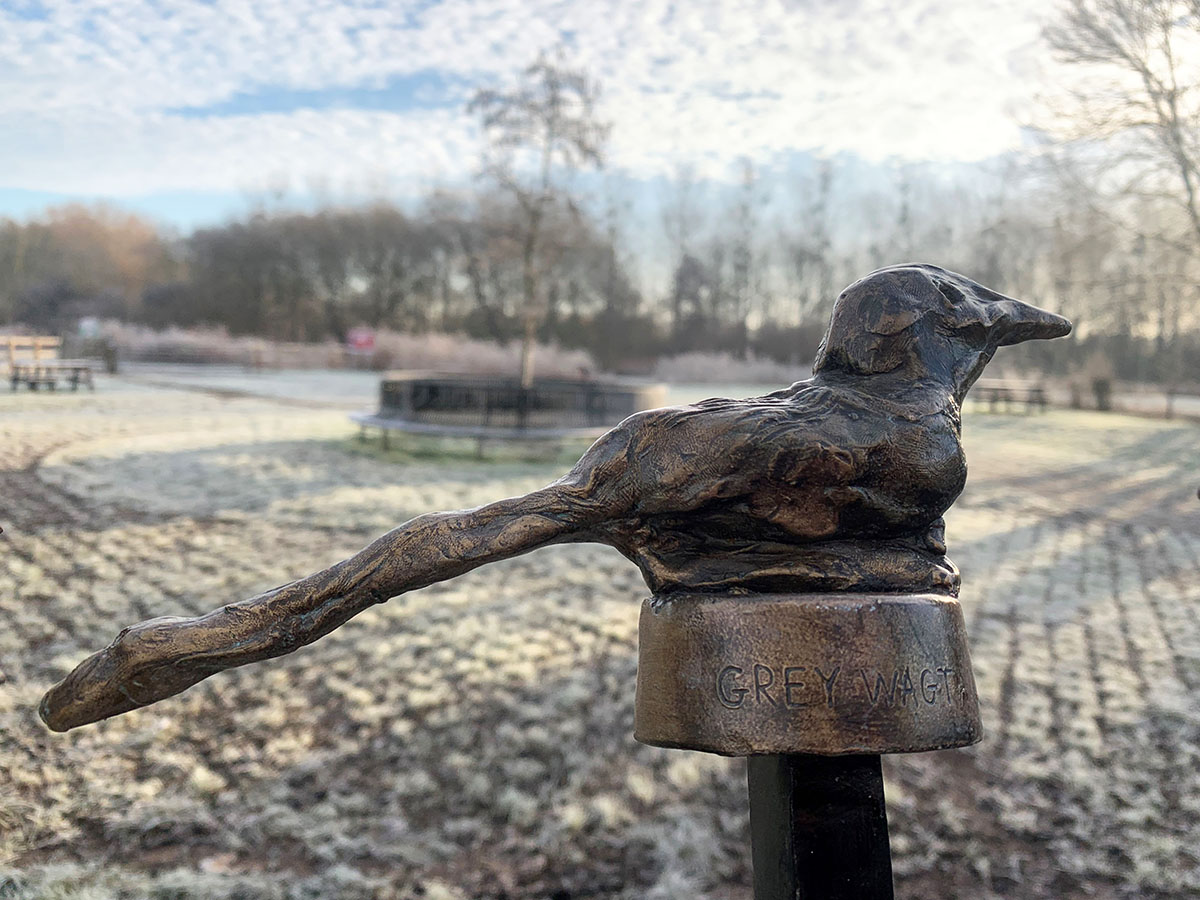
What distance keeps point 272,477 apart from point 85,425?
12.1ft

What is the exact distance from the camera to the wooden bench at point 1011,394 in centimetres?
2238

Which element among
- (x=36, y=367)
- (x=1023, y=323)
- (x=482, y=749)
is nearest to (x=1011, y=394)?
(x=36, y=367)

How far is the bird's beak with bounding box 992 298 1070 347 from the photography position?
51.3 inches

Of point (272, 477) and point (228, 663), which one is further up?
point (228, 663)

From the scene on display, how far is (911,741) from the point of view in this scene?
45.5 inches

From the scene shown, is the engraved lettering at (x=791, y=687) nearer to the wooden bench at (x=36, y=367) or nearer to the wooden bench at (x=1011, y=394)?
the wooden bench at (x=36, y=367)

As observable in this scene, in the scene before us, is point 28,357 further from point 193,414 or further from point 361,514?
point 361,514

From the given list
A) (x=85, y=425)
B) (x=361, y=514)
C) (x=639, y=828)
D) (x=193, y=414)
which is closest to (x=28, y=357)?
(x=193, y=414)

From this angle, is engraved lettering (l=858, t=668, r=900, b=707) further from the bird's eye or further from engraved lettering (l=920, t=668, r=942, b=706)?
the bird's eye

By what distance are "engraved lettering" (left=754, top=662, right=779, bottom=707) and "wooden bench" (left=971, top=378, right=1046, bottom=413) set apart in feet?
74.2

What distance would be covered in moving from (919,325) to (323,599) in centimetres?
86

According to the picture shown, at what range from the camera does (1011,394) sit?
23.1 m

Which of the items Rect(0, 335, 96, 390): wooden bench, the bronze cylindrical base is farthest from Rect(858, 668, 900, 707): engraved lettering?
Rect(0, 335, 96, 390): wooden bench

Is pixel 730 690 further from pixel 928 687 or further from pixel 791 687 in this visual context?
pixel 928 687
